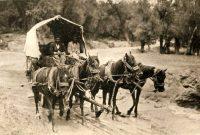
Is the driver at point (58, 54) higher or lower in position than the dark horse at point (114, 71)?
higher

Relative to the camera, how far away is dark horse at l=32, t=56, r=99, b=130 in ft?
50.7

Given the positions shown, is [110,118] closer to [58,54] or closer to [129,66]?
[129,66]

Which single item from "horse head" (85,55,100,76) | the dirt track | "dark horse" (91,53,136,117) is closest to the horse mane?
"dark horse" (91,53,136,117)

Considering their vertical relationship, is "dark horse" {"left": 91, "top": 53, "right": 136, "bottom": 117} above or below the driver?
below

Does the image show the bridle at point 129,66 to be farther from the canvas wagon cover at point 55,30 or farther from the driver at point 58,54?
the canvas wagon cover at point 55,30

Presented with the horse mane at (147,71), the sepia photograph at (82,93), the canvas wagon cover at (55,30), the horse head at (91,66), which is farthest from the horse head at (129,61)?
the canvas wagon cover at (55,30)

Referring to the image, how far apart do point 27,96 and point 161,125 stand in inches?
273

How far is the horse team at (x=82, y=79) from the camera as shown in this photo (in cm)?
1553

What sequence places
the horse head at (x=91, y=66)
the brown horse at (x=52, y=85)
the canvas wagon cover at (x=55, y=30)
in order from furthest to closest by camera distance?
the canvas wagon cover at (x=55, y=30) < the horse head at (x=91, y=66) < the brown horse at (x=52, y=85)

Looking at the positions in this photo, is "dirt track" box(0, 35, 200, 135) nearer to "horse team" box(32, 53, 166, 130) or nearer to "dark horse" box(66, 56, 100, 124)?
"horse team" box(32, 53, 166, 130)

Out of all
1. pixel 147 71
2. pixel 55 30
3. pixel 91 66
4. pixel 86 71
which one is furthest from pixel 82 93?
pixel 55 30

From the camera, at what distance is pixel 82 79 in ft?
53.7

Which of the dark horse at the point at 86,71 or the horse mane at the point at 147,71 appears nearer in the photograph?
the dark horse at the point at 86,71

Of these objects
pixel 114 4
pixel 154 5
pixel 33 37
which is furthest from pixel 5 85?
pixel 114 4
